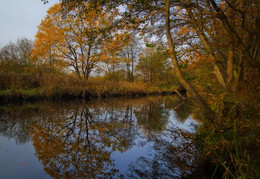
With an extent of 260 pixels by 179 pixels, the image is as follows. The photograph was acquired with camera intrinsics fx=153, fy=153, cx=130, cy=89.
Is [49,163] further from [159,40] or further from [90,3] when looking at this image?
[159,40]

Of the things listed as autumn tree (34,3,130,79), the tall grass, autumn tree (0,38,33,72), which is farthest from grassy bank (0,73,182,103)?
autumn tree (0,38,33,72)

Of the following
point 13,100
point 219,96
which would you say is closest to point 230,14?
point 219,96

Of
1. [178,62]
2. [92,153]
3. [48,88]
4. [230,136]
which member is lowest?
[92,153]

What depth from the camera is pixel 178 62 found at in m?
4.30

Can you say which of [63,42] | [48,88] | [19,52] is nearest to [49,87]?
[48,88]

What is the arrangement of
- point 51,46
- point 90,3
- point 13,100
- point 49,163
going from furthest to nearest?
point 51,46
point 13,100
point 90,3
point 49,163

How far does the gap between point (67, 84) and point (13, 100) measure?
3.43 m

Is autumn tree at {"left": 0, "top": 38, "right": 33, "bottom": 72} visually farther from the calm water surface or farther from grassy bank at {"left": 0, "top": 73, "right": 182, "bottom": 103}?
the calm water surface

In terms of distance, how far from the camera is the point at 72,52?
17.2 m

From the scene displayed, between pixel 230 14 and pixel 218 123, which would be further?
pixel 230 14

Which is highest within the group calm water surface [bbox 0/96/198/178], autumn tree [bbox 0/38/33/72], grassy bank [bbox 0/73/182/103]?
autumn tree [bbox 0/38/33/72]

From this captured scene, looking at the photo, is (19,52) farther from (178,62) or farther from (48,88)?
(178,62)

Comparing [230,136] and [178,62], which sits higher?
[178,62]

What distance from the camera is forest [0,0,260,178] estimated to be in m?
2.14
